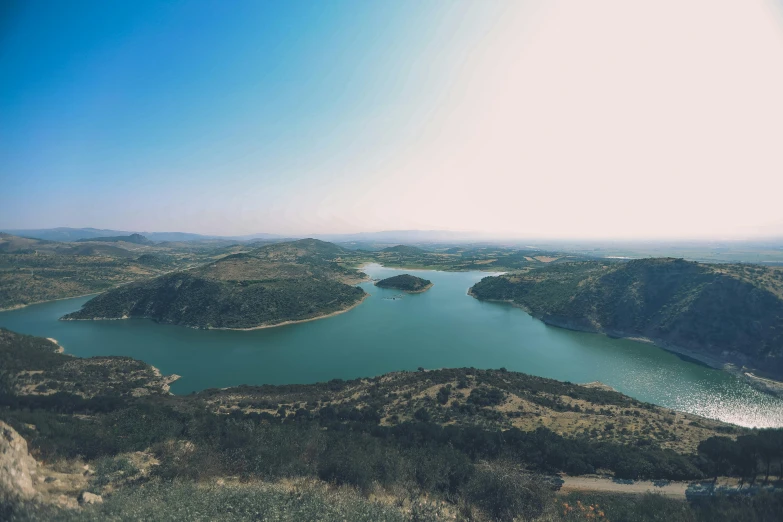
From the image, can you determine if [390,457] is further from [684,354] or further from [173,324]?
[173,324]

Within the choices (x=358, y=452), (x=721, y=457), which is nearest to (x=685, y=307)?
(x=721, y=457)

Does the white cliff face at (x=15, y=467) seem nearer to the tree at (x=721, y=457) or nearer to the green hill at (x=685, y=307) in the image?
the tree at (x=721, y=457)

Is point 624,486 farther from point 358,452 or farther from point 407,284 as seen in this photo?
point 407,284

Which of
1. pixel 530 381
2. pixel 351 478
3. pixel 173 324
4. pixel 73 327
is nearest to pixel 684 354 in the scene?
pixel 530 381

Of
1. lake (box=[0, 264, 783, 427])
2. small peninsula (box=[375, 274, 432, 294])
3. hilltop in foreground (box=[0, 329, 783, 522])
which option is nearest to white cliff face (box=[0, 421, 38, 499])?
hilltop in foreground (box=[0, 329, 783, 522])

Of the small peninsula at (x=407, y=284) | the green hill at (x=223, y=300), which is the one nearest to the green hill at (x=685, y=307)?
the small peninsula at (x=407, y=284)

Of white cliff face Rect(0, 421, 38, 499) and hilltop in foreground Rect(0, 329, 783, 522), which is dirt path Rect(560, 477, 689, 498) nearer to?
hilltop in foreground Rect(0, 329, 783, 522)
